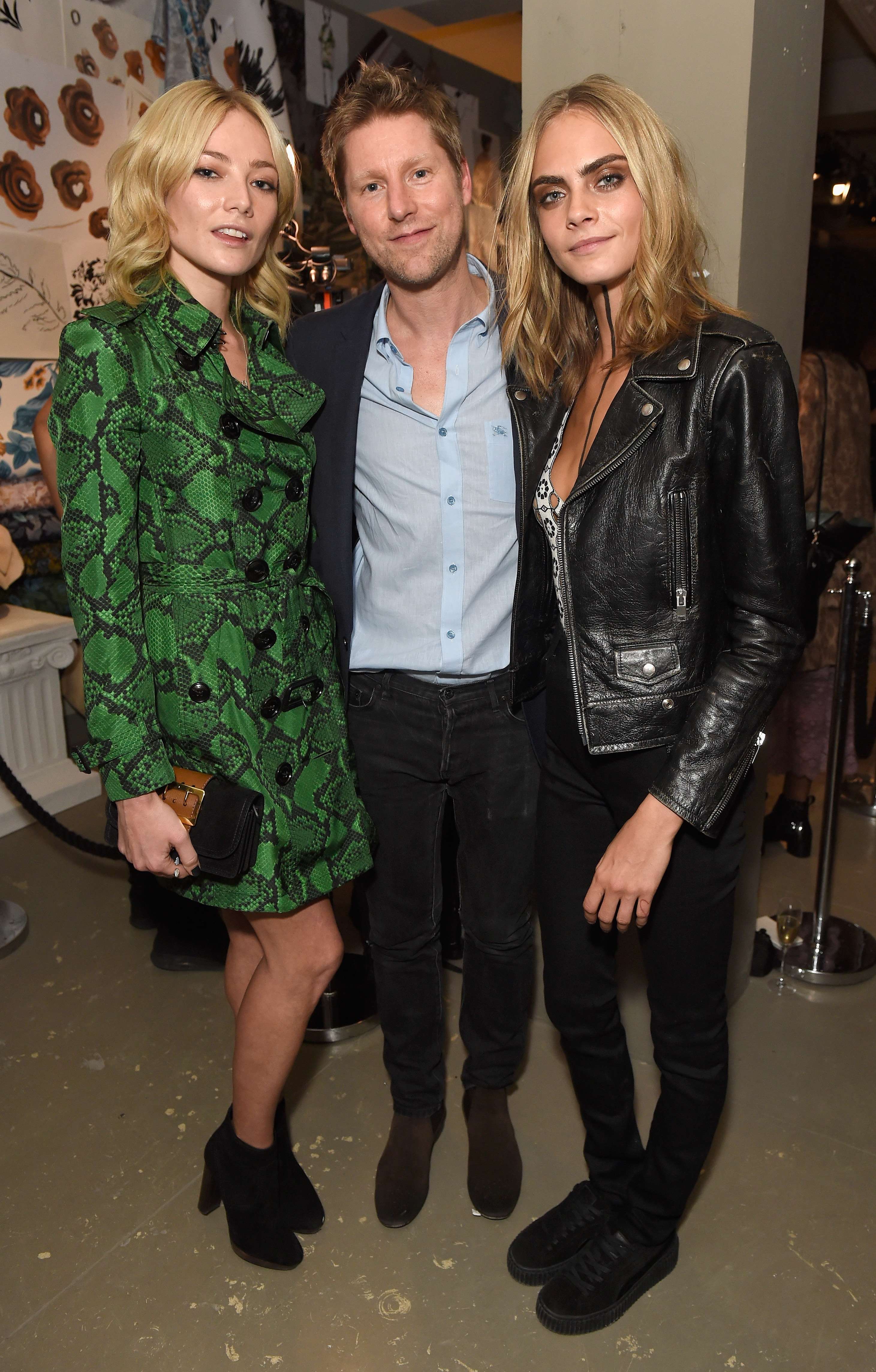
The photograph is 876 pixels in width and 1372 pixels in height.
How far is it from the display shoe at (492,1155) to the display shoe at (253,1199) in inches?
16.7

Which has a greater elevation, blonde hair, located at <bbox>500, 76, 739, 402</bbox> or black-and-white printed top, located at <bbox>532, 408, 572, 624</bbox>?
blonde hair, located at <bbox>500, 76, 739, 402</bbox>

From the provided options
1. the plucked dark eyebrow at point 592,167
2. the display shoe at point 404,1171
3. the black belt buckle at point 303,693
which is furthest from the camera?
the display shoe at point 404,1171

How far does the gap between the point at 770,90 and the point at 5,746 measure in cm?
364

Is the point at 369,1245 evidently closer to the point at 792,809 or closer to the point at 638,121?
the point at 638,121

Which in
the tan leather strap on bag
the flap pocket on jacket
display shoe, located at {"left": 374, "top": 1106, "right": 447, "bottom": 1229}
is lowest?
display shoe, located at {"left": 374, "top": 1106, "right": 447, "bottom": 1229}

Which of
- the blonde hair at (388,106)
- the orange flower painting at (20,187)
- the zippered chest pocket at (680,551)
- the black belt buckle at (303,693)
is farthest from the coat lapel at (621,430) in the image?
the orange flower painting at (20,187)

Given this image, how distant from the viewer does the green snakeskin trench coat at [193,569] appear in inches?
66.3

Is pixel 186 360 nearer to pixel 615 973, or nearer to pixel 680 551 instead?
pixel 680 551

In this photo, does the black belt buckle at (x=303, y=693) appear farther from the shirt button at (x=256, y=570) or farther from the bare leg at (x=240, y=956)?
the bare leg at (x=240, y=956)

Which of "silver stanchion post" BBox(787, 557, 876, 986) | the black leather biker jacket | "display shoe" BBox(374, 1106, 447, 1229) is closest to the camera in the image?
the black leather biker jacket

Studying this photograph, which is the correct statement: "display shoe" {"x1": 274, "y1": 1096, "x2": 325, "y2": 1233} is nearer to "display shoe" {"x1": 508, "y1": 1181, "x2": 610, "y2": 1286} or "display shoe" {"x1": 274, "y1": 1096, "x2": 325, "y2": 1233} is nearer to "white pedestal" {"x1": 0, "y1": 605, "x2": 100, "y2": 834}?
"display shoe" {"x1": 508, "y1": 1181, "x2": 610, "y2": 1286}

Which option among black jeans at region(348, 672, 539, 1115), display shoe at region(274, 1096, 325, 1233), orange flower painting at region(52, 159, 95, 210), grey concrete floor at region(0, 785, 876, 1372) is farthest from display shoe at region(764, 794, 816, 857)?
orange flower painting at region(52, 159, 95, 210)

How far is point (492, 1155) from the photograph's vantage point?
2367 millimetres

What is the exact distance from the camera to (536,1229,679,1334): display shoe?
2.00 meters
